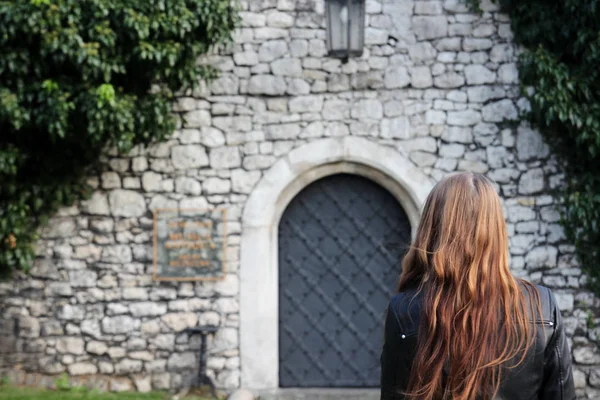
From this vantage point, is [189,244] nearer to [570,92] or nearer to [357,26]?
[357,26]

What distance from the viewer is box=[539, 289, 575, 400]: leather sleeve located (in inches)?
67.0

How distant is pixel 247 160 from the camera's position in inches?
229

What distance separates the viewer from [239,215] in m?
5.79

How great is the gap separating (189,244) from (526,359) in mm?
4353

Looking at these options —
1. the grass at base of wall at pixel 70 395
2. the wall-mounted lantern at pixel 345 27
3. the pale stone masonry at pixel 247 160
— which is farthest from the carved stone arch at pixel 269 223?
the wall-mounted lantern at pixel 345 27

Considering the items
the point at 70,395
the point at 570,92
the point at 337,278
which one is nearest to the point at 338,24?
the point at 570,92

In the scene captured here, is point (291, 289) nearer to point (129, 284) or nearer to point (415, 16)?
point (129, 284)

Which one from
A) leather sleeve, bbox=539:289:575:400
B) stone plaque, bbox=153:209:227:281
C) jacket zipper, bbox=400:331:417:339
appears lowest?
leather sleeve, bbox=539:289:575:400

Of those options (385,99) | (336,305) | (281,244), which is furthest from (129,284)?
(385,99)

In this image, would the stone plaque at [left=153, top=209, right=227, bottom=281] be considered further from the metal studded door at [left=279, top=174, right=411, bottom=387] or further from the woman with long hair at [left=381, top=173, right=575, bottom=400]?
the woman with long hair at [left=381, top=173, right=575, bottom=400]

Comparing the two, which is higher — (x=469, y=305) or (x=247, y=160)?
(x=247, y=160)

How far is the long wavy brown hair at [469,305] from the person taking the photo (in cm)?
167

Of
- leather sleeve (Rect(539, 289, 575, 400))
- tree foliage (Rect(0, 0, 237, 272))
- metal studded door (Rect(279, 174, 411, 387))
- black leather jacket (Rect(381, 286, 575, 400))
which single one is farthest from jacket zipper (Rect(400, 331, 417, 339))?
metal studded door (Rect(279, 174, 411, 387))

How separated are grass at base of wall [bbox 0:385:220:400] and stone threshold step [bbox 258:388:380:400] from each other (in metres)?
0.55
